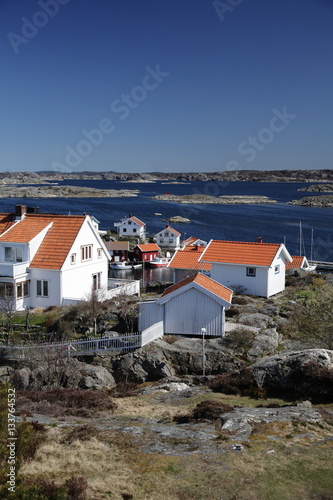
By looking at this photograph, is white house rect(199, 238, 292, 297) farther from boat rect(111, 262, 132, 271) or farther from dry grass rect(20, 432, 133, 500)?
boat rect(111, 262, 132, 271)

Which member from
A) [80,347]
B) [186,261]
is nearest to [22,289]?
[80,347]

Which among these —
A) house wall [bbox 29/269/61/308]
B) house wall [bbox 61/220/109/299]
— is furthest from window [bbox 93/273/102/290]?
house wall [bbox 29/269/61/308]

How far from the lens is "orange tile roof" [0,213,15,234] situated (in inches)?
1336

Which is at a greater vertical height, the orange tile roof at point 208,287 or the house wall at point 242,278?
the orange tile roof at point 208,287

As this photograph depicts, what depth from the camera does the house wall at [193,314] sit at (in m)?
23.1

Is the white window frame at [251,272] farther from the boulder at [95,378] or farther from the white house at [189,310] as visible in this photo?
the boulder at [95,378]

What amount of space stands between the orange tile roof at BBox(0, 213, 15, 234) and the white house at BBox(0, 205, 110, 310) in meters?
0.02

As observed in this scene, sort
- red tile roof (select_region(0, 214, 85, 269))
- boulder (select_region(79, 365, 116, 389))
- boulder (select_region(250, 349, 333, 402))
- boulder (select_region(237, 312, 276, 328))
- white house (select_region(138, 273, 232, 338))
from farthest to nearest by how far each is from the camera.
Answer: red tile roof (select_region(0, 214, 85, 269))
boulder (select_region(237, 312, 276, 328))
white house (select_region(138, 273, 232, 338))
boulder (select_region(79, 365, 116, 389))
boulder (select_region(250, 349, 333, 402))

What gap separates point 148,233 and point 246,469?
95781 millimetres

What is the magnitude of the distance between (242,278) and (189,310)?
10112 millimetres

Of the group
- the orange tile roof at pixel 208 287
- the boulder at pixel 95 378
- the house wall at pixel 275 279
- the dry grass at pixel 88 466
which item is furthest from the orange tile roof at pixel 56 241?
the dry grass at pixel 88 466

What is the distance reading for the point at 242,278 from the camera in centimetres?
3262

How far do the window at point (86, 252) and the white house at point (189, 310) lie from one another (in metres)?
10.4

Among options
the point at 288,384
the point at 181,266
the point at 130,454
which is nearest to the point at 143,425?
the point at 130,454
